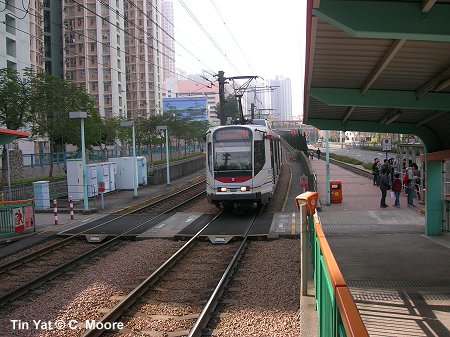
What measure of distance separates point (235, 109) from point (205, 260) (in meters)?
78.7

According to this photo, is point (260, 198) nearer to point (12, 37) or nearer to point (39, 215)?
point (39, 215)

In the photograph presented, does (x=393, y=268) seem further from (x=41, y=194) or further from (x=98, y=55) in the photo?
(x=98, y=55)

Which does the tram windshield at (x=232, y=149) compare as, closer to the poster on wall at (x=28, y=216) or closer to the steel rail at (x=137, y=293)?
the steel rail at (x=137, y=293)

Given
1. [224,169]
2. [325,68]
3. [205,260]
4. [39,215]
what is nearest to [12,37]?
[39,215]

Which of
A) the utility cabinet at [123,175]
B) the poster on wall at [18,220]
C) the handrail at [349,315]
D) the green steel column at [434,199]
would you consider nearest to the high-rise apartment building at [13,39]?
the utility cabinet at [123,175]

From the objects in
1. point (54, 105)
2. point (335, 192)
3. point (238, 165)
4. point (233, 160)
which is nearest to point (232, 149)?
point (233, 160)

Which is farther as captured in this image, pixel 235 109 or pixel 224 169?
pixel 235 109

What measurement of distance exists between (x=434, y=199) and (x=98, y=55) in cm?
8178

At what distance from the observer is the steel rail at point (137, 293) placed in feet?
23.7

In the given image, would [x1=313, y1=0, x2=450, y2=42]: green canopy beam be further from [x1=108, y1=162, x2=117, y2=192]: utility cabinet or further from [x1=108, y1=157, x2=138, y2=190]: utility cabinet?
[x1=108, y1=157, x2=138, y2=190]: utility cabinet

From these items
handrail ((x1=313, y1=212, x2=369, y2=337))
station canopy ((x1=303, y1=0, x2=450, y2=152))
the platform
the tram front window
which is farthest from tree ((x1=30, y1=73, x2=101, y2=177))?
handrail ((x1=313, y1=212, x2=369, y2=337))

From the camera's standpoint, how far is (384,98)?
31.2 feet

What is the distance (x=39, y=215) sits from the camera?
20281mm

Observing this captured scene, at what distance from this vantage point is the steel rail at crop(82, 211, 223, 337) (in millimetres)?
7237
